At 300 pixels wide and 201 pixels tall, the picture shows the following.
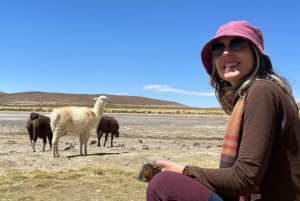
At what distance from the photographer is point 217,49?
2.50m

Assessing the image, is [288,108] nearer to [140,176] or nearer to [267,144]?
[267,144]

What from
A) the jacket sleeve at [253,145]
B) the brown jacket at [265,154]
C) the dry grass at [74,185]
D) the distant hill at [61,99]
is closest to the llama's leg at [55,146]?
the dry grass at [74,185]

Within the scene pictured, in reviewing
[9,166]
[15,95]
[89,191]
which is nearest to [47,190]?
[89,191]

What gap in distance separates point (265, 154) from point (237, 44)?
79cm

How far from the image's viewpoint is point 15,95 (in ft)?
484

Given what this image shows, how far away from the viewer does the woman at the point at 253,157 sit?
6.32 ft

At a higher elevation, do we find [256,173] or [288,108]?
[288,108]

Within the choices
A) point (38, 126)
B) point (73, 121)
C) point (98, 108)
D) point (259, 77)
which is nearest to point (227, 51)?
point (259, 77)

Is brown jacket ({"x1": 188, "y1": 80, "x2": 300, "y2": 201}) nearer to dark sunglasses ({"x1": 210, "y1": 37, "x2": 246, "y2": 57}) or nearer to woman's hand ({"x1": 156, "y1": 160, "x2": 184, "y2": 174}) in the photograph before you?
woman's hand ({"x1": 156, "y1": 160, "x2": 184, "y2": 174})

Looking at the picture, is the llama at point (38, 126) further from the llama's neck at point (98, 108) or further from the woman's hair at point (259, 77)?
the woman's hair at point (259, 77)

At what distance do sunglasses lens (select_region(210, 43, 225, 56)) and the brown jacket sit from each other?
492 millimetres

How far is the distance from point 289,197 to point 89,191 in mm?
4808

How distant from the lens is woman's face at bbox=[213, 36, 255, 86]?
2309 millimetres

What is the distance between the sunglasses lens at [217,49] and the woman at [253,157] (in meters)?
0.19
